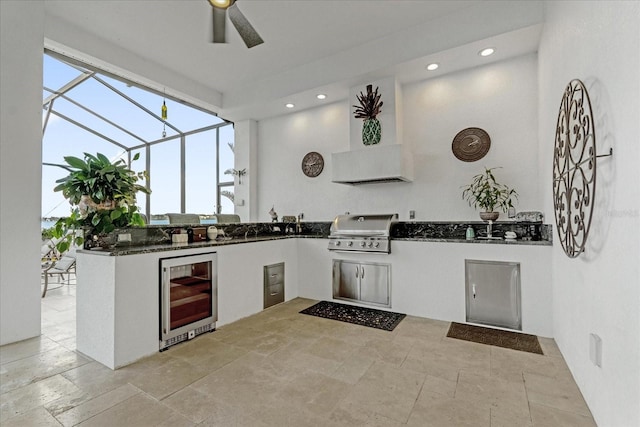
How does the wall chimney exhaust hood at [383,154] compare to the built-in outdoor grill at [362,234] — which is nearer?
the built-in outdoor grill at [362,234]

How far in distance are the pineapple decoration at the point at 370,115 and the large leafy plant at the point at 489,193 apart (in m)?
1.36

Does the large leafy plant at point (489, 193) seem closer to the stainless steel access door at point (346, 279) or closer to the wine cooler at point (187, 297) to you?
the stainless steel access door at point (346, 279)

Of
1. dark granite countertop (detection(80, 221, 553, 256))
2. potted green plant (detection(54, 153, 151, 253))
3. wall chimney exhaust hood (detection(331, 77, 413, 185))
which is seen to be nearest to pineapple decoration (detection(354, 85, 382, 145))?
wall chimney exhaust hood (detection(331, 77, 413, 185))

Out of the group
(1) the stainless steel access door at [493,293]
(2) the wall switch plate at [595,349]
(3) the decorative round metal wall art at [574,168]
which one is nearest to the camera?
(2) the wall switch plate at [595,349]

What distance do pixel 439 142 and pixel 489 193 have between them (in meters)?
0.95

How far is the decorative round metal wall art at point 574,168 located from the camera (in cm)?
167

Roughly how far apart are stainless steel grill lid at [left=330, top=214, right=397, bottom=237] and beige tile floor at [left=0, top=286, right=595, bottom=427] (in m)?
1.27

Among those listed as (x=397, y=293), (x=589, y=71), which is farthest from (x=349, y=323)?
(x=589, y=71)

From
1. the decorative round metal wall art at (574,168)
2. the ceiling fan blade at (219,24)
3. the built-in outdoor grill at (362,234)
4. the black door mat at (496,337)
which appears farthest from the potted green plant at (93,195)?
the decorative round metal wall art at (574,168)

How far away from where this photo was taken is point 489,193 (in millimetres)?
3422

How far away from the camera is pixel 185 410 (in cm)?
174

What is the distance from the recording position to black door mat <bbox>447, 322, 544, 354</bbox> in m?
2.59

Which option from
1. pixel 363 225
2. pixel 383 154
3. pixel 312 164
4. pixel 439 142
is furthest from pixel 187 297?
pixel 439 142

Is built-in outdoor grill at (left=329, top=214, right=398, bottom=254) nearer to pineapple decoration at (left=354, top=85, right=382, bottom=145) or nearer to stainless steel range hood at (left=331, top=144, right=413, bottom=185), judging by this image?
stainless steel range hood at (left=331, top=144, right=413, bottom=185)
